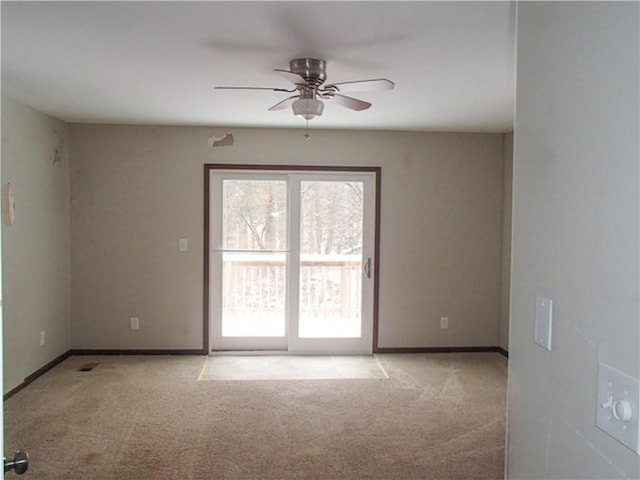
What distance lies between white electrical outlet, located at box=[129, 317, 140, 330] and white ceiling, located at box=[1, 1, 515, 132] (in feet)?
6.63

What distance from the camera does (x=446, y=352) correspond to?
5.15 meters

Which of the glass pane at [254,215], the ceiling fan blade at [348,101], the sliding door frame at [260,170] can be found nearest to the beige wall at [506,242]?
the sliding door frame at [260,170]

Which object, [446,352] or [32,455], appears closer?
[32,455]

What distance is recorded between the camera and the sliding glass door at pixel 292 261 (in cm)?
501

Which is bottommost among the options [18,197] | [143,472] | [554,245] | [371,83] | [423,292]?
[143,472]

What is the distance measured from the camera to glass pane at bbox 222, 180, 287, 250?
5.00 m

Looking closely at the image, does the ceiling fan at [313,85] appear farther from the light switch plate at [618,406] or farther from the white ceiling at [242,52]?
the light switch plate at [618,406]

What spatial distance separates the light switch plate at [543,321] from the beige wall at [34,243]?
3.71 m

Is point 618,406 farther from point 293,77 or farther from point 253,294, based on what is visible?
point 253,294

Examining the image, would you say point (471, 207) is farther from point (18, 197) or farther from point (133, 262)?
point (18, 197)

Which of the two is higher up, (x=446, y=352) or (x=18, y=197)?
(x=18, y=197)

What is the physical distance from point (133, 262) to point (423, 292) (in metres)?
2.90

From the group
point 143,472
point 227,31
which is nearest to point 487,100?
point 227,31

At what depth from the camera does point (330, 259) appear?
16.7 ft
